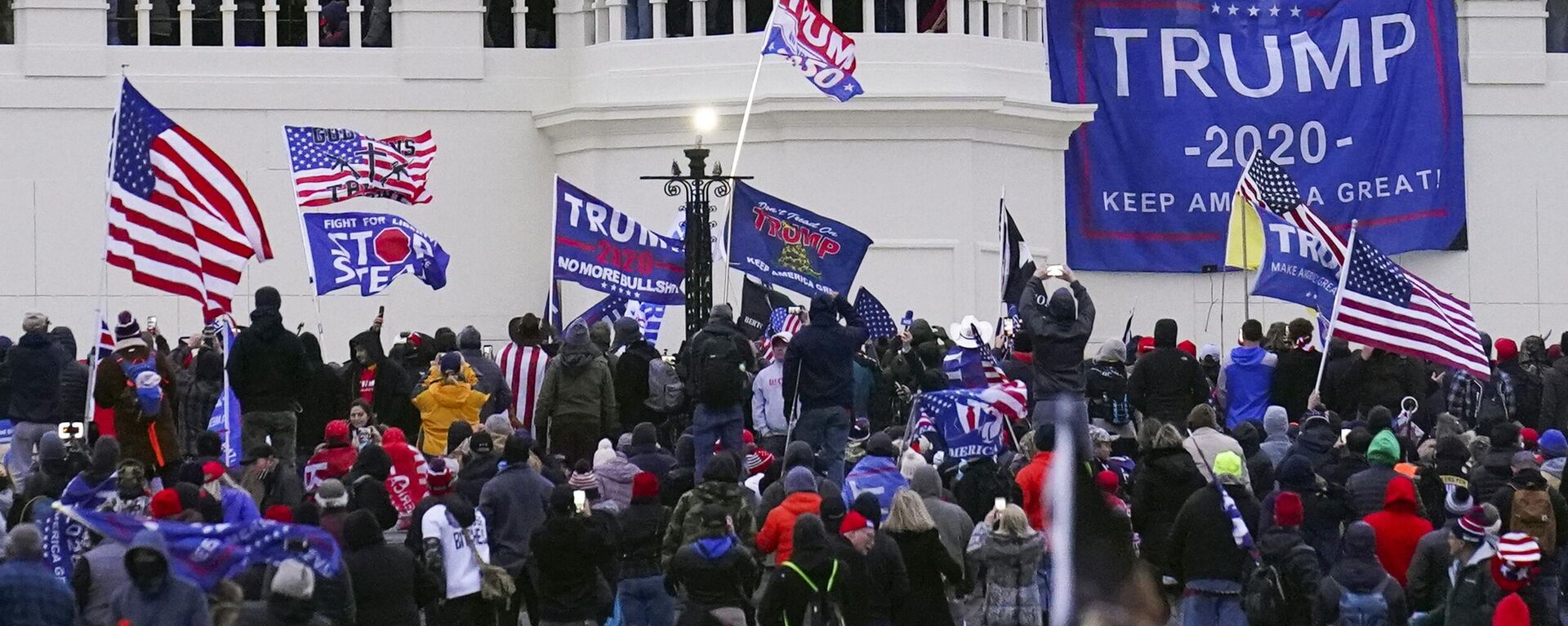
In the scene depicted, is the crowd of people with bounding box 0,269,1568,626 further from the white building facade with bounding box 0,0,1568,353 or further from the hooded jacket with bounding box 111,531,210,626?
the white building facade with bounding box 0,0,1568,353

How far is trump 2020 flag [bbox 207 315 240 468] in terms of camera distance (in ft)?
63.3

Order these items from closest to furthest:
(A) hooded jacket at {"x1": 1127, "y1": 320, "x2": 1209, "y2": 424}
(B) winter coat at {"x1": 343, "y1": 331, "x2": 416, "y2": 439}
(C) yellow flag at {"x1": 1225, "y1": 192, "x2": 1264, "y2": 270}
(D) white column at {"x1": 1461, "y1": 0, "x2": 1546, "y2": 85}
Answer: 1. (A) hooded jacket at {"x1": 1127, "y1": 320, "x2": 1209, "y2": 424}
2. (B) winter coat at {"x1": 343, "y1": 331, "x2": 416, "y2": 439}
3. (C) yellow flag at {"x1": 1225, "y1": 192, "x2": 1264, "y2": 270}
4. (D) white column at {"x1": 1461, "y1": 0, "x2": 1546, "y2": 85}

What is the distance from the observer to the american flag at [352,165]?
84.8ft

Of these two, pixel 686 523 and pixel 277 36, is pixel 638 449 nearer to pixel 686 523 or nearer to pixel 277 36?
pixel 686 523

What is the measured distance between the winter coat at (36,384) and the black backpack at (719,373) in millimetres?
4421

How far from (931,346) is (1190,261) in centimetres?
1031

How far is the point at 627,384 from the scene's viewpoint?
22234 millimetres

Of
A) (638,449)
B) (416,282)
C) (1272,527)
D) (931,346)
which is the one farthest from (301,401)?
(416,282)

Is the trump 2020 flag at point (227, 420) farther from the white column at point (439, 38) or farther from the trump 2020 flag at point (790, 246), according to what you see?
the white column at point (439, 38)

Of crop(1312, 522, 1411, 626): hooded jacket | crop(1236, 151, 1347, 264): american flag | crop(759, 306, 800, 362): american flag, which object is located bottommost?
crop(1312, 522, 1411, 626): hooded jacket

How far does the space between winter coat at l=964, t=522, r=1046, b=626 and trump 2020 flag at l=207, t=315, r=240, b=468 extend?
5.02 m

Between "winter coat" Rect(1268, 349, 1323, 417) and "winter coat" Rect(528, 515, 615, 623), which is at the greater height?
"winter coat" Rect(1268, 349, 1323, 417)

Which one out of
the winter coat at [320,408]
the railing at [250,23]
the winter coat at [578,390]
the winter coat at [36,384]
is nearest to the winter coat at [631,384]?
the winter coat at [578,390]

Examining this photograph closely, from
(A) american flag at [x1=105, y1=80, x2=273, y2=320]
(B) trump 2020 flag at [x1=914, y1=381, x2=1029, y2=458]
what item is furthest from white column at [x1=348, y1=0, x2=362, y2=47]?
(B) trump 2020 flag at [x1=914, y1=381, x2=1029, y2=458]
